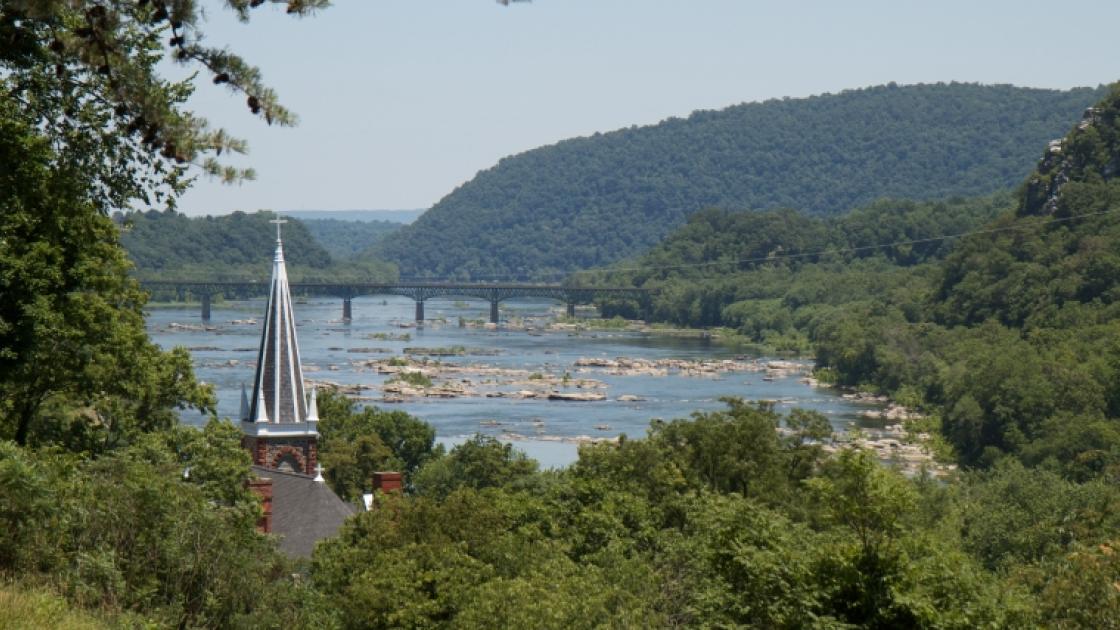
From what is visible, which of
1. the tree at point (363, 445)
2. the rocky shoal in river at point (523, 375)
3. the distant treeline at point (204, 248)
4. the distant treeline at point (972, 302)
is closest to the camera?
the tree at point (363, 445)

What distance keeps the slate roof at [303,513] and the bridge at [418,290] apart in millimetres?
105675

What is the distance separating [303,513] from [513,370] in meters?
60.0

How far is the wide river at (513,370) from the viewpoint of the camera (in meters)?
59.9

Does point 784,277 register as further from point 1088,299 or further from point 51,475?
point 51,475

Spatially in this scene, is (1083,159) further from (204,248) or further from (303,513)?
(204,248)

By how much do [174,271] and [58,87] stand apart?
16160 cm

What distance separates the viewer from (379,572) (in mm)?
18172

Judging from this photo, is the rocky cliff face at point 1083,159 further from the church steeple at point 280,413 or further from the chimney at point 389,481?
the chimney at point 389,481

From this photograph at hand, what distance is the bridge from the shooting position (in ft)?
449

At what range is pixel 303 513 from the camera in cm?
2497

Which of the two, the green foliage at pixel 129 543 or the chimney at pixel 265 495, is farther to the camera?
the chimney at pixel 265 495

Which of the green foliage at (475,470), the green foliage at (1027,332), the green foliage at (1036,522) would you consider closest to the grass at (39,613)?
the green foliage at (1036,522)

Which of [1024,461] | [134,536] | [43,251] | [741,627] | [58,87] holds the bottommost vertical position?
[1024,461]

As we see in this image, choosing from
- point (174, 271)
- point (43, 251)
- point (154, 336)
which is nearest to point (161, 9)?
point (43, 251)
